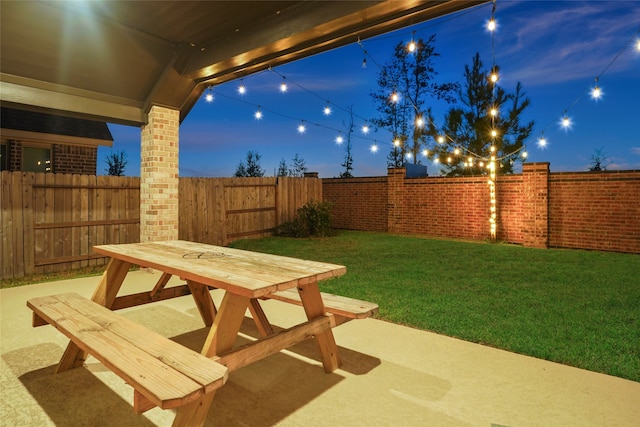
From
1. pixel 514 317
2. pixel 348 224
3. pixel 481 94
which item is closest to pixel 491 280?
pixel 514 317

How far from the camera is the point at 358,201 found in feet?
43.1

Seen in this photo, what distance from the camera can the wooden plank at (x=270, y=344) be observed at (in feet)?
6.38

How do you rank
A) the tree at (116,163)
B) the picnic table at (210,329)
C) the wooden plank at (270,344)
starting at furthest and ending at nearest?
the tree at (116,163), the wooden plank at (270,344), the picnic table at (210,329)

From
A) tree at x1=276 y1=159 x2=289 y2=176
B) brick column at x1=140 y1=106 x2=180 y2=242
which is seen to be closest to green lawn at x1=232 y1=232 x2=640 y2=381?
brick column at x1=140 y1=106 x2=180 y2=242

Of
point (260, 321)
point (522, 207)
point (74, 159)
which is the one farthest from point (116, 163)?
point (260, 321)

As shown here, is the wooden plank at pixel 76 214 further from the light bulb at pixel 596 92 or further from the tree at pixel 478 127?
the tree at pixel 478 127

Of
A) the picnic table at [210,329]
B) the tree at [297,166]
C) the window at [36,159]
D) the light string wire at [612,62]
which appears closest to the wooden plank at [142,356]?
the picnic table at [210,329]

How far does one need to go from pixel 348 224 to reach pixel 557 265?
7503 millimetres

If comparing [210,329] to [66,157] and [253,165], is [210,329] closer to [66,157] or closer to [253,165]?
[66,157]

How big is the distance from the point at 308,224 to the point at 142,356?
934 centimetres

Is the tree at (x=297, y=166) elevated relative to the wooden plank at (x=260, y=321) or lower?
elevated

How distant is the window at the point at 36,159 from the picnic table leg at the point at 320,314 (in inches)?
402

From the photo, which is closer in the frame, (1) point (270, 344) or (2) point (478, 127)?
(1) point (270, 344)

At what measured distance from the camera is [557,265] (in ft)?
21.9
